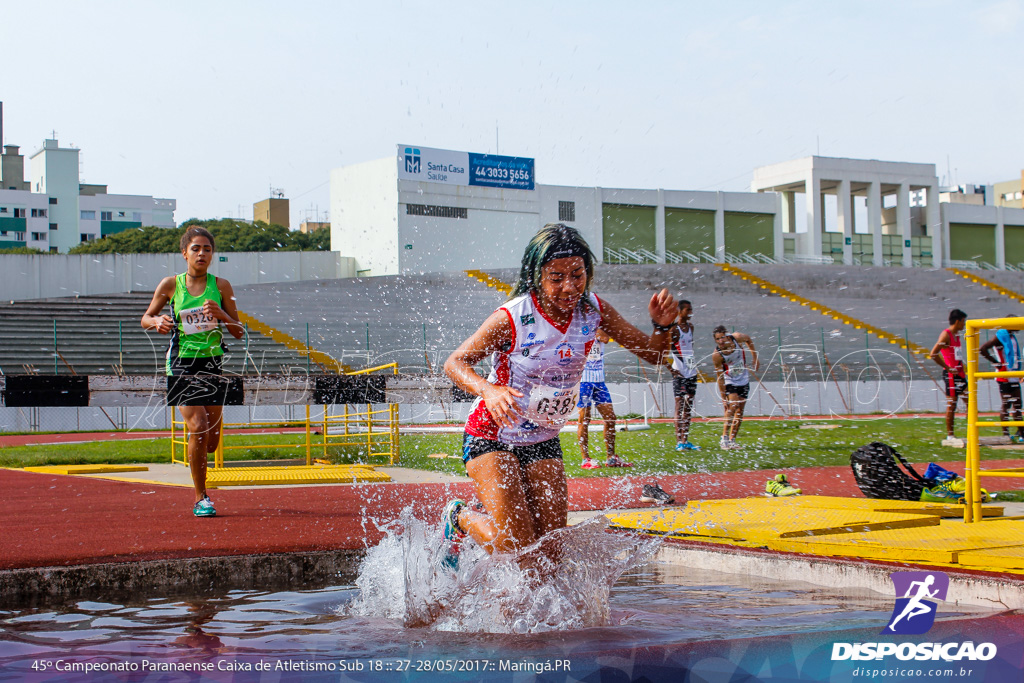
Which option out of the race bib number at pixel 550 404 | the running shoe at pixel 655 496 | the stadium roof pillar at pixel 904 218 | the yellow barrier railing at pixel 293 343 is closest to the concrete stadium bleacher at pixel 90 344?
the yellow barrier railing at pixel 293 343

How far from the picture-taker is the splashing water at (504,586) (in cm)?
347

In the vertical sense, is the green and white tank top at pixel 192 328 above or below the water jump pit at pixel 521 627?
above

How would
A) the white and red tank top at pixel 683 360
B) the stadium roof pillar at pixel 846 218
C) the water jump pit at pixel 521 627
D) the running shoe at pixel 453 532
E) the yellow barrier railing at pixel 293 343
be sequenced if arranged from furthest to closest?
1. the stadium roof pillar at pixel 846 218
2. the yellow barrier railing at pixel 293 343
3. the white and red tank top at pixel 683 360
4. the running shoe at pixel 453 532
5. the water jump pit at pixel 521 627

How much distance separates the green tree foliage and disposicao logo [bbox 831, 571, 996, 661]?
152 feet

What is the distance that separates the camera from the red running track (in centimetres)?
475

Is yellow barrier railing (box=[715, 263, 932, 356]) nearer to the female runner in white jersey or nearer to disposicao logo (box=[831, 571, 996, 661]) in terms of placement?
disposicao logo (box=[831, 571, 996, 661])

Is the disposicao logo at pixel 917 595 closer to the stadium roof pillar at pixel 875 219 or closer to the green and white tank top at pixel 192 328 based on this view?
the green and white tank top at pixel 192 328

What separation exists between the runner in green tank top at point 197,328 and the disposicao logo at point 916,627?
4211mm

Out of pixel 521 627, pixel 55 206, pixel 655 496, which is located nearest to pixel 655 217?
pixel 55 206

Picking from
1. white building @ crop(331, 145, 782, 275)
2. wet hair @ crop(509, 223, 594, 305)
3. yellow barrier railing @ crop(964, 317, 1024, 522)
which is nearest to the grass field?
yellow barrier railing @ crop(964, 317, 1024, 522)

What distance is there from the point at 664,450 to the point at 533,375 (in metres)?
8.52

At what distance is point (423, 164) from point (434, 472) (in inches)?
1581

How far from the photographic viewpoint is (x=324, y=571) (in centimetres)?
474

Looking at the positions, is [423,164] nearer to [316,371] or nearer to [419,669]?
[316,371]
